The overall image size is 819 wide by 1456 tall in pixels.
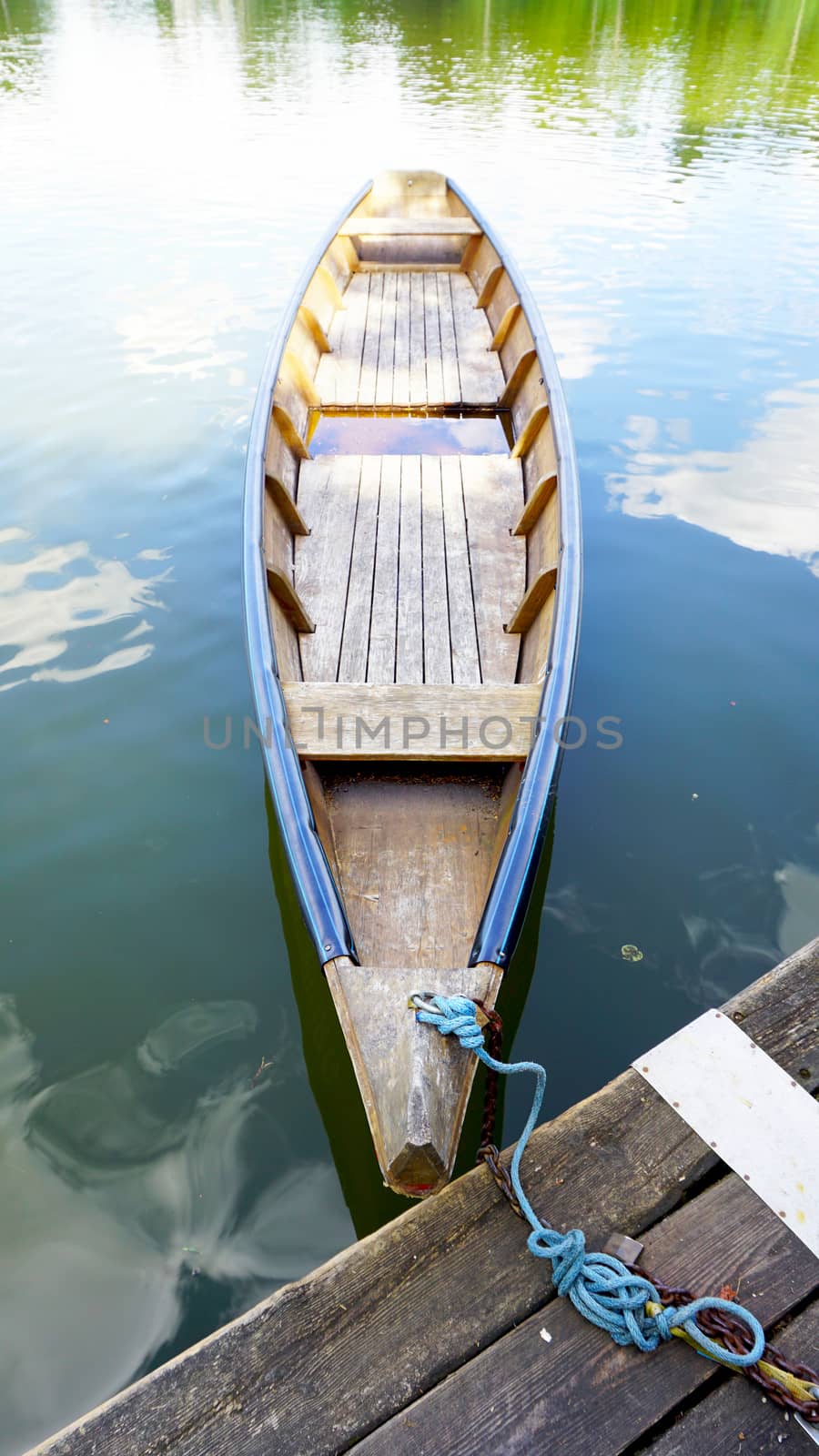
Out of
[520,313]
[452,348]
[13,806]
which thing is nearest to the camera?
[13,806]

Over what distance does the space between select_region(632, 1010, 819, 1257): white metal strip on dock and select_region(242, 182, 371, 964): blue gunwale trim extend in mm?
1073

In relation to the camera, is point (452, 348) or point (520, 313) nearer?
point (520, 313)

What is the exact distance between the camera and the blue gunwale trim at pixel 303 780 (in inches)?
110

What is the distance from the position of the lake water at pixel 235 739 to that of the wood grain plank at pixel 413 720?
0.81m

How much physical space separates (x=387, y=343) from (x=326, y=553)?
3571mm

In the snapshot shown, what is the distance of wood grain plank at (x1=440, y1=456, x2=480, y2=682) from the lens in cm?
443

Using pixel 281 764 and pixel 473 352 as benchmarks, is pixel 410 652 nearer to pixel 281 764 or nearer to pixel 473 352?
pixel 281 764

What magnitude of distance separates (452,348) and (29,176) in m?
12.9

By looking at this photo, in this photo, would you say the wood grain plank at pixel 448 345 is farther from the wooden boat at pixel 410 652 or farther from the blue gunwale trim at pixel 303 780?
the blue gunwale trim at pixel 303 780

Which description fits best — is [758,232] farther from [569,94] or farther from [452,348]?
[569,94]

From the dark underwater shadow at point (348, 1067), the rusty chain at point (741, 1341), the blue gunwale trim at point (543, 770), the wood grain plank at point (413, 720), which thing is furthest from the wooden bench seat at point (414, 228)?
the rusty chain at point (741, 1341)

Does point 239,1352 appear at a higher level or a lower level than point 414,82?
lower

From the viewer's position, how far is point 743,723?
5098 mm

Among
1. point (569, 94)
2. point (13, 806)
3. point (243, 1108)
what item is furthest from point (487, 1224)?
point (569, 94)
